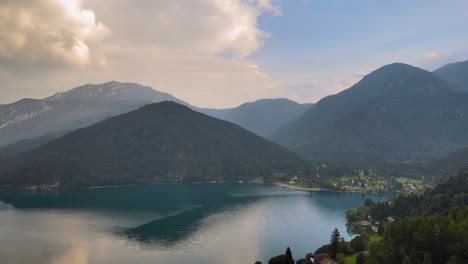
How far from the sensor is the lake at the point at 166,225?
2963 inches

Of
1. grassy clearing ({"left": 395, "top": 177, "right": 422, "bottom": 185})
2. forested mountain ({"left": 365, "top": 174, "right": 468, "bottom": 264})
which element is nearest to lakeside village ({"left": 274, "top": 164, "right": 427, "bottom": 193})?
grassy clearing ({"left": 395, "top": 177, "right": 422, "bottom": 185})

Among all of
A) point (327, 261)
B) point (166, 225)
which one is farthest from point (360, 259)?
point (166, 225)

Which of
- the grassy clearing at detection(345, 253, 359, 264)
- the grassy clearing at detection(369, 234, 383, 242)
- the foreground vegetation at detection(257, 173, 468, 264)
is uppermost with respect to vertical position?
the foreground vegetation at detection(257, 173, 468, 264)

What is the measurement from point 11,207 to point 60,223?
36334 mm

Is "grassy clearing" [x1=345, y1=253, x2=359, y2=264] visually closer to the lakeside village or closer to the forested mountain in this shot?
the forested mountain

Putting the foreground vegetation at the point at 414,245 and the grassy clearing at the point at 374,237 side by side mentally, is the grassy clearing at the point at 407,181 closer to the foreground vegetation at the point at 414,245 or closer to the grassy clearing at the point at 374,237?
the grassy clearing at the point at 374,237

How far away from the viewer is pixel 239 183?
640ft

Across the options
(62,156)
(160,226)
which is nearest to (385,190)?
(160,226)

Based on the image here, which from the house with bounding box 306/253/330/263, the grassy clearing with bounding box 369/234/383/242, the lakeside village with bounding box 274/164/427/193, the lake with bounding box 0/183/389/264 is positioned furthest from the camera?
the lakeside village with bounding box 274/164/427/193

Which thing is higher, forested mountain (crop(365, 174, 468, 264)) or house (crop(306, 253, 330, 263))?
forested mountain (crop(365, 174, 468, 264))

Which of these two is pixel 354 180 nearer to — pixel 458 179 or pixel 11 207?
pixel 458 179

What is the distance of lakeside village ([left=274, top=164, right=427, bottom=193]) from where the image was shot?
536 ft

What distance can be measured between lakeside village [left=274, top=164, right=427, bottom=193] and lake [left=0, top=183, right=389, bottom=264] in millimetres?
11484

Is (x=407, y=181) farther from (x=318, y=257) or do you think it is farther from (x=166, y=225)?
(x=318, y=257)
